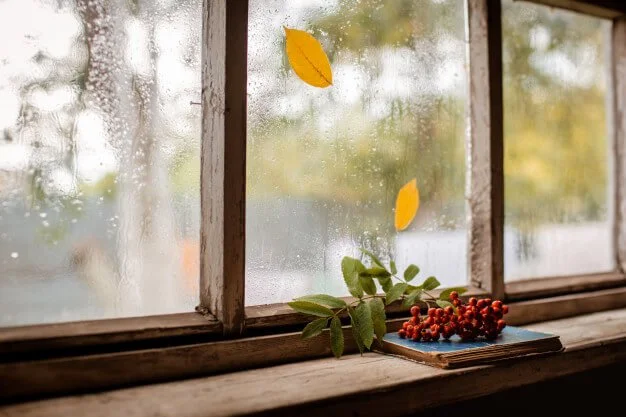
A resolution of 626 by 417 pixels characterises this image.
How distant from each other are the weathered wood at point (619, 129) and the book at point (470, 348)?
0.88 metres

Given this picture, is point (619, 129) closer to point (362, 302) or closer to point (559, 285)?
point (559, 285)

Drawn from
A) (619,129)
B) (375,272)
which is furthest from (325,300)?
(619,129)

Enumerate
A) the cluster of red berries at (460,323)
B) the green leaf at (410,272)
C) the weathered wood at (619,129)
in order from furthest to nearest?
1. the weathered wood at (619,129)
2. the green leaf at (410,272)
3. the cluster of red berries at (460,323)

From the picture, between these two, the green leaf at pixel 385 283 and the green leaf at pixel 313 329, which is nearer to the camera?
the green leaf at pixel 313 329

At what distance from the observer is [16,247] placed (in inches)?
42.4

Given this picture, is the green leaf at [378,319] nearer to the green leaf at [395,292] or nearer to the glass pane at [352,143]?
the green leaf at [395,292]

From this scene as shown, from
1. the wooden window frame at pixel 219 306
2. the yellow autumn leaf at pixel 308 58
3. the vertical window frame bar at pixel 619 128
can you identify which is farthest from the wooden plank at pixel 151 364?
the vertical window frame bar at pixel 619 128

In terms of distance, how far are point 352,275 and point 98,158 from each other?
58cm

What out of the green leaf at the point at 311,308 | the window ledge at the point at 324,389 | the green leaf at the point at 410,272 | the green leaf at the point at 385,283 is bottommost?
the window ledge at the point at 324,389

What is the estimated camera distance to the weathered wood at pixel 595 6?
1.87 meters

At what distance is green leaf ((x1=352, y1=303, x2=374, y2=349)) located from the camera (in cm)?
125

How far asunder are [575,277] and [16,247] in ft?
5.37

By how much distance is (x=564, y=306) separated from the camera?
70.3 inches

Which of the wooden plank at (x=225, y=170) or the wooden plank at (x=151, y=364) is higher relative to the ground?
the wooden plank at (x=225, y=170)
